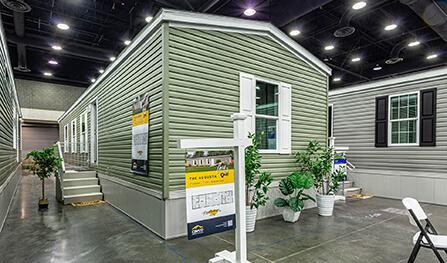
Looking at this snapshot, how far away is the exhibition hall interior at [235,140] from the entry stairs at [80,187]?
0.15ft

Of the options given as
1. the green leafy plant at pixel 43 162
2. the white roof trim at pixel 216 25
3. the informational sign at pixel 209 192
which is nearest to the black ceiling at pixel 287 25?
the white roof trim at pixel 216 25

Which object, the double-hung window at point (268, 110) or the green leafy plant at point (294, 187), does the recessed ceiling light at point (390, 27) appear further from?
the green leafy plant at point (294, 187)

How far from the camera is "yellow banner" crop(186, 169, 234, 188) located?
85.0 inches

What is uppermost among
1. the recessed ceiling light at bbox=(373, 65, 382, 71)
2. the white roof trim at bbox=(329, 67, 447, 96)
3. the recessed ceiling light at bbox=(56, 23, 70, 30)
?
the recessed ceiling light at bbox=(56, 23, 70, 30)

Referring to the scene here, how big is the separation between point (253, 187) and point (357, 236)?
6.09ft

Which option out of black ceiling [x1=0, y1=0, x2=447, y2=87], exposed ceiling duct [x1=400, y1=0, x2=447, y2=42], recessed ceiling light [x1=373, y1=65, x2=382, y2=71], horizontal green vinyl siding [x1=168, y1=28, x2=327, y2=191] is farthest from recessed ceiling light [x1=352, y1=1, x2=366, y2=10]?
recessed ceiling light [x1=373, y1=65, x2=382, y2=71]

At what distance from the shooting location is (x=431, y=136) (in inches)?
275

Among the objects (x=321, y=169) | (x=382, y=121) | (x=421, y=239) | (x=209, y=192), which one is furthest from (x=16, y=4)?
(x=382, y=121)

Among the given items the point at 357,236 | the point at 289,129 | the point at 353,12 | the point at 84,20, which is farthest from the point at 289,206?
the point at 84,20

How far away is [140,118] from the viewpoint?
15.8ft

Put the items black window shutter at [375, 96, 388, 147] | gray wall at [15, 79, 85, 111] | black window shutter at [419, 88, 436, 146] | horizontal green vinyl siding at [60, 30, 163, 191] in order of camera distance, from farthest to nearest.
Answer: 1. gray wall at [15, 79, 85, 111]
2. black window shutter at [375, 96, 388, 147]
3. black window shutter at [419, 88, 436, 146]
4. horizontal green vinyl siding at [60, 30, 163, 191]

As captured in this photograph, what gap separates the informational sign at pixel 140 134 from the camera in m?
4.57

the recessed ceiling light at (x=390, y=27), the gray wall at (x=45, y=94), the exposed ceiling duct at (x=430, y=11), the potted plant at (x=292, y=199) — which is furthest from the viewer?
the gray wall at (x=45, y=94)

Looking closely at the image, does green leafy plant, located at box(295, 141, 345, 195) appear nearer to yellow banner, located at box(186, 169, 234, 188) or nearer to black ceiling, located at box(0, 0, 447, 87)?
black ceiling, located at box(0, 0, 447, 87)
